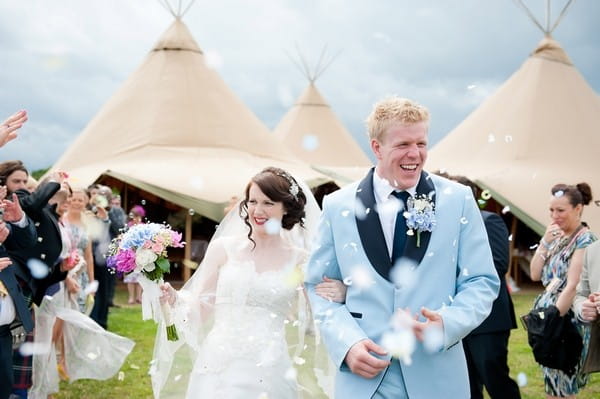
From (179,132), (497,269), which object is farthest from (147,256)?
(179,132)

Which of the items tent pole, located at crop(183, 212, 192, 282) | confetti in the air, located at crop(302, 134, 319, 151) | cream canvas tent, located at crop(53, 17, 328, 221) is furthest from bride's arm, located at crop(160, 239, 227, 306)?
confetti in the air, located at crop(302, 134, 319, 151)

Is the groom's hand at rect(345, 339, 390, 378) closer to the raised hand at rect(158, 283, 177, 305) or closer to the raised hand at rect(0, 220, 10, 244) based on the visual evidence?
the raised hand at rect(158, 283, 177, 305)

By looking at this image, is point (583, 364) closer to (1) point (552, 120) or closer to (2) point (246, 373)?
(2) point (246, 373)

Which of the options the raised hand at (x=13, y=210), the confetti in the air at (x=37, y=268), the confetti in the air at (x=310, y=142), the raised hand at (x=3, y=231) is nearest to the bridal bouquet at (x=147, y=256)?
the raised hand at (x=3, y=231)

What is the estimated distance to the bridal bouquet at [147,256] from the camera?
3.98 meters

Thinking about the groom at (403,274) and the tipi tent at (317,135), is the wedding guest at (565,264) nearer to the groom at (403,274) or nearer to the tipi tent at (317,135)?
the groom at (403,274)

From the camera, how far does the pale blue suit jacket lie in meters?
2.84

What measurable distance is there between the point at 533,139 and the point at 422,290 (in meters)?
15.8

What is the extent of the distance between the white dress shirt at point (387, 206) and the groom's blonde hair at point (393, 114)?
212 millimetres

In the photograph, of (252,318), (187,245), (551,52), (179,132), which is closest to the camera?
(252,318)

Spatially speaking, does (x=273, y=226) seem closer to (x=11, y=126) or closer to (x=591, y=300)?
(x=11, y=126)

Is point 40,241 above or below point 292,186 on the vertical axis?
below

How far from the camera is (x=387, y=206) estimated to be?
3.01 m

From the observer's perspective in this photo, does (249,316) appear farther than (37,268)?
No
